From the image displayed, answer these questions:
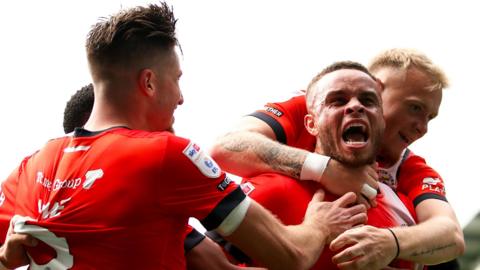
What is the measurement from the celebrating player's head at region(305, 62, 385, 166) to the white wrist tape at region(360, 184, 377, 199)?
0.48 ft

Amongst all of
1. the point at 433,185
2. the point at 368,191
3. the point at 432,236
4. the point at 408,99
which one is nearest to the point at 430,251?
the point at 432,236

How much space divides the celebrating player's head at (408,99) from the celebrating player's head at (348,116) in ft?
1.42

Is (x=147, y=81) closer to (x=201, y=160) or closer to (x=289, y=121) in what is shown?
(x=201, y=160)

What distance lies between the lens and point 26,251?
3.38 meters

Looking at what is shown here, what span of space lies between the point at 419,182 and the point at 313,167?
2.85 feet

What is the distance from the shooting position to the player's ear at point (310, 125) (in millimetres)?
4521

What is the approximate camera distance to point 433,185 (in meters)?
4.62

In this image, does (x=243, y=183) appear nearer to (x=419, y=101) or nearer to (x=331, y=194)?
Result: (x=331, y=194)

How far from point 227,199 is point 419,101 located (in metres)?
2.00

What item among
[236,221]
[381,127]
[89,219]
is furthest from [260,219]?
[381,127]

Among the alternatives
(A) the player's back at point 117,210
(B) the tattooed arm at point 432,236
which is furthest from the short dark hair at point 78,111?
(B) the tattooed arm at point 432,236

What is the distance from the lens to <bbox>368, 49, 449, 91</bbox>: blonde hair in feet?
16.2

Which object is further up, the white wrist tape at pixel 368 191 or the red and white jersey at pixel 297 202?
the white wrist tape at pixel 368 191

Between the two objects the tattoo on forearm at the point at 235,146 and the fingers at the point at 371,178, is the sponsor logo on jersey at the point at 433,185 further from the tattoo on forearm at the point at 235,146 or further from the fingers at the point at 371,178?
the tattoo on forearm at the point at 235,146
